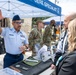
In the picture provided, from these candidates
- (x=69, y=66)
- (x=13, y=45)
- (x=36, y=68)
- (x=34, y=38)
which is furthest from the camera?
(x=34, y=38)

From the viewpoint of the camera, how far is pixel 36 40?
534 centimetres

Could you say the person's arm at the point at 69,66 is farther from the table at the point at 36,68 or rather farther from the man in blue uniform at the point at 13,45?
the man in blue uniform at the point at 13,45

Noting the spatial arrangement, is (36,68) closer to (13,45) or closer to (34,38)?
(13,45)

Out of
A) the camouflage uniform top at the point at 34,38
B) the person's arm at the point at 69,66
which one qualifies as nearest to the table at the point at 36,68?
the person's arm at the point at 69,66

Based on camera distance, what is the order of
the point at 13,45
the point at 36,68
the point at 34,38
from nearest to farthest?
1. the point at 36,68
2. the point at 13,45
3. the point at 34,38

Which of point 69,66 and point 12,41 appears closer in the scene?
point 69,66

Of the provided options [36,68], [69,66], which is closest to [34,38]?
[36,68]

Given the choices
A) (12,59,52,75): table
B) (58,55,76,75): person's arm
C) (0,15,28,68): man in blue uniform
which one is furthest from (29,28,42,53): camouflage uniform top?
(58,55,76,75): person's arm

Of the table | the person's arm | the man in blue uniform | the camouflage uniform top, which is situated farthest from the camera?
the camouflage uniform top

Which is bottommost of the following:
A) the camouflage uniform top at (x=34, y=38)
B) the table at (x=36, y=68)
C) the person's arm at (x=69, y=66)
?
the table at (x=36, y=68)

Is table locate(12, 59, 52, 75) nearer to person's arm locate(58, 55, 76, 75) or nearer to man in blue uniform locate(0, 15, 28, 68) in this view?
man in blue uniform locate(0, 15, 28, 68)

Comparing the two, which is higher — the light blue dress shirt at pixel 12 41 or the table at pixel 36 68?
the light blue dress shirt at pixel 12 41

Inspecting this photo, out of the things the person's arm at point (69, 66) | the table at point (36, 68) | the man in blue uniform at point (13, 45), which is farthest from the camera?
the man in blue uniform at point (13, 45)

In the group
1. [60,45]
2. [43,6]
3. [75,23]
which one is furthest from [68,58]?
[43,6]
